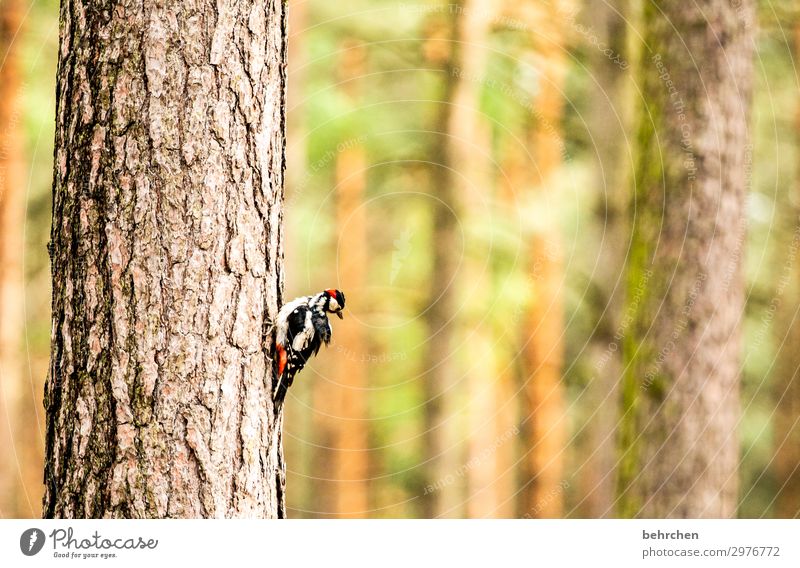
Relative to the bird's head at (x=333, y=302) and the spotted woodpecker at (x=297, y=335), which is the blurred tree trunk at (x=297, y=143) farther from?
the spotted woodpecker at (x=297, y=335)

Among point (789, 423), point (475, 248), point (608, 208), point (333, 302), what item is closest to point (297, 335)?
point (333, 302)

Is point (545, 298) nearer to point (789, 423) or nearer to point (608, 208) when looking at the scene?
point (608, 208)

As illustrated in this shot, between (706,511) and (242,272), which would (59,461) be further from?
(706,511)

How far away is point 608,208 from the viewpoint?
23.9 feet

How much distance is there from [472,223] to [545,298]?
4.44 ft

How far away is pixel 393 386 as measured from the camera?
1044 cm

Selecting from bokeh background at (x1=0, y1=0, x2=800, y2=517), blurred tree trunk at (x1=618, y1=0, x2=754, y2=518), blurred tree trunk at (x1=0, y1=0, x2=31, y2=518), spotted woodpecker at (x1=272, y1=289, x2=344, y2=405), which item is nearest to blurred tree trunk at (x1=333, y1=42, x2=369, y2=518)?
bokeh background at (x1=0, y1=0, x2=800, y2=517)

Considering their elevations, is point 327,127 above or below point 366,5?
below

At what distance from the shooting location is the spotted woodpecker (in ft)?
8.21

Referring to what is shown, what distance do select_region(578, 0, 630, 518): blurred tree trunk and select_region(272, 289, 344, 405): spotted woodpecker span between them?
4.42 metres

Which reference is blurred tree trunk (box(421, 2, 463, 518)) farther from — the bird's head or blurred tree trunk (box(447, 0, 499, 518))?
the bird's head
